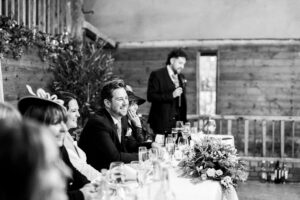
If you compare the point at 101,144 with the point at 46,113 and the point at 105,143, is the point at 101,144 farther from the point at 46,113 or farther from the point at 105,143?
the point at 46,113

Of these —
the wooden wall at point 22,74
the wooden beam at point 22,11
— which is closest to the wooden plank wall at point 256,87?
the wooden wall at point 22,74

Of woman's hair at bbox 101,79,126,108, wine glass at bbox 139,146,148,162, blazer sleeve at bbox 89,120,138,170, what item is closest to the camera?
wine glass at bbox 139,146,148,162

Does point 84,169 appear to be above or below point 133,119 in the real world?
below

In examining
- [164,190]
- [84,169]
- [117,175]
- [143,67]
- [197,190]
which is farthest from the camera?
[143,67]

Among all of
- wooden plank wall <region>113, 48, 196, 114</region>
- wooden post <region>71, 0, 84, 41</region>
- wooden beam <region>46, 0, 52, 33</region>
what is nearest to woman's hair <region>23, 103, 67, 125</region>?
wooden beam <region>46, 0, 52, 33</region>

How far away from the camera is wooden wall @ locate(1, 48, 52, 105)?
4.60 meters

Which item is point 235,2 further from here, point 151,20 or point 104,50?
point 104,50

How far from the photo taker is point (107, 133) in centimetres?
277

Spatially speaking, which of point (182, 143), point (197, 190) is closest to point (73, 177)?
point (197, 190)

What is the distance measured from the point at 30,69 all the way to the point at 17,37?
0.61 metres

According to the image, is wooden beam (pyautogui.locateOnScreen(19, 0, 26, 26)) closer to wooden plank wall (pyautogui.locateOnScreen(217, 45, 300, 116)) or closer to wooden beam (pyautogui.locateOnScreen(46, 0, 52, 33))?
wooden beam (pyautogui.locateOnScreen(46, 0, 52, 33))

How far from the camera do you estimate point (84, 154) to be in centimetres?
271

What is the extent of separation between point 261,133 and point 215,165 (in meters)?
4.84

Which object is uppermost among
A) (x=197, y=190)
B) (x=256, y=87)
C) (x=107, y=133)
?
(x=256, y=87)
